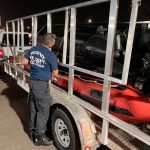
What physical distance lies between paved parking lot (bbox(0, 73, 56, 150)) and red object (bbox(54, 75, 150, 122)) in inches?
49.4

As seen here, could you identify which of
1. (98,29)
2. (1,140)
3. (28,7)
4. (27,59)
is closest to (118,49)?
(98,29)

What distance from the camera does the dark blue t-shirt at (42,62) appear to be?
328cm

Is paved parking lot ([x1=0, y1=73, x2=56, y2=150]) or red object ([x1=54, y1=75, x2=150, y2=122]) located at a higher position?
red object ([x1=54, y1=75, x2=150, y2=122])

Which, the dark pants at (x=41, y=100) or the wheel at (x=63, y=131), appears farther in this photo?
the dark pants at (x=41, y=100)

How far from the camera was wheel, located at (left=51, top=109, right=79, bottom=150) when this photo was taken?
3014 millimetres

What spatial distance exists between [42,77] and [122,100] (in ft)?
4.27

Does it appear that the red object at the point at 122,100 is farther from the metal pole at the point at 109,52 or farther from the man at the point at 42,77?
the man at the point at 42,77

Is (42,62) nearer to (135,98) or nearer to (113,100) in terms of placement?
(113,100)

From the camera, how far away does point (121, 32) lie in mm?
4305

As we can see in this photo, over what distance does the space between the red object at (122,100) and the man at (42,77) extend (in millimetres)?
505

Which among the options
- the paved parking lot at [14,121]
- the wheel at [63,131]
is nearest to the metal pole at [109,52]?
the wheel at [63,131]

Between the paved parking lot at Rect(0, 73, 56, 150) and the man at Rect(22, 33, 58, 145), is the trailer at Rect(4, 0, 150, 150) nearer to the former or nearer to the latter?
the man at Rect(22, 33, 58, 145)

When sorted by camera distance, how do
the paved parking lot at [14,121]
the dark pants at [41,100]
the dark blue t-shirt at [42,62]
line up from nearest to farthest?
the dark blue t-shirt at [42,62] < the dark pants at [41,100] < the paved parking lot at [14,121]

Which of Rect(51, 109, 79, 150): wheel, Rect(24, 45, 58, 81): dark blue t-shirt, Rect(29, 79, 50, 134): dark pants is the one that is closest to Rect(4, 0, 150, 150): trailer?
Rect(51, 109, 79, 150): wheel
